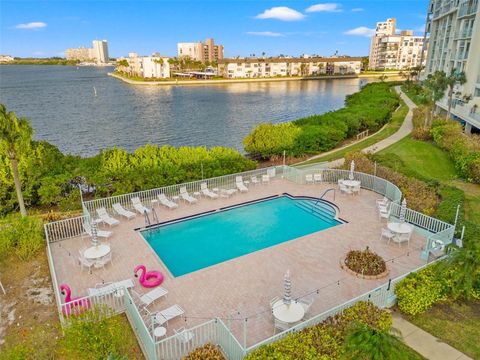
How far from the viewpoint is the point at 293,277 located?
41.4 ft

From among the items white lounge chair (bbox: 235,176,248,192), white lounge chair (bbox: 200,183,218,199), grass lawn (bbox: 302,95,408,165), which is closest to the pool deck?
white lounge chair (bbox: 200,183,218,199)

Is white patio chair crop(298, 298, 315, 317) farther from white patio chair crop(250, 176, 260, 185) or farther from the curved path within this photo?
the curved path

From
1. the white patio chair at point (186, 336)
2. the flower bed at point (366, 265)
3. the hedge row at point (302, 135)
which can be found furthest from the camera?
the hedge row at point (302, 135)

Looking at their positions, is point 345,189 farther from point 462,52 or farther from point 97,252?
point 462,52

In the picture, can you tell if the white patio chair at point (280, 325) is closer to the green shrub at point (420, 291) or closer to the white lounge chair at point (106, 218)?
the green shrub at point (420, 291)

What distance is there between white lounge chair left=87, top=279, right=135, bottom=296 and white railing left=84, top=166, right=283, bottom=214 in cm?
659

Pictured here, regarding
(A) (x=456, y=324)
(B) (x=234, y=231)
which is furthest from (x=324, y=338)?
(B) (x=234, y=231)

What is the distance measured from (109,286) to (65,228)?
5625 millimetres

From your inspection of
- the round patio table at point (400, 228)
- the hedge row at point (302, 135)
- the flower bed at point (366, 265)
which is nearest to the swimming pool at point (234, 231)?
the round patio table at point (400, 228)

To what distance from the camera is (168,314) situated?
10172mm

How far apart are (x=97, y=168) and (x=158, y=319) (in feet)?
41.1

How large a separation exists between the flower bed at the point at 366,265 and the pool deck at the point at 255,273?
0.25m

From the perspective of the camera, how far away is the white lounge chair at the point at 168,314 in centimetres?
995

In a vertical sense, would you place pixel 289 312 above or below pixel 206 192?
above
